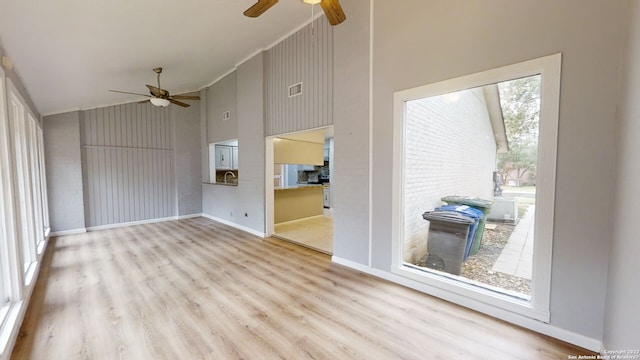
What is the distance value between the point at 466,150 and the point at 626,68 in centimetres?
183

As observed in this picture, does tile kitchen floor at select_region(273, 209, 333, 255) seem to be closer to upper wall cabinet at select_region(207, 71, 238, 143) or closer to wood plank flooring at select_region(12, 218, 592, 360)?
wood plank flooring at select_region(12, 218, 592, 360)

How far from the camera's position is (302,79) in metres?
4.41

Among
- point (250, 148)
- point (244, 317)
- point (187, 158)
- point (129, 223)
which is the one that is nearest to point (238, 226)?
point (250, 148)

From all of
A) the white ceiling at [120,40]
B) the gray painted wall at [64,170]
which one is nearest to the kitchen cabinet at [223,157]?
the white ceiling at [120,40]

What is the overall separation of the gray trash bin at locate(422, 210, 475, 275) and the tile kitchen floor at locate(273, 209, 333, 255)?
5.32ft

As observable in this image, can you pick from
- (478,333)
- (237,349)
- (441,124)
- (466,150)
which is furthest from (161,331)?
(466,150)

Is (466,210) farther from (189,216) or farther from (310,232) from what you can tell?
(189,216)

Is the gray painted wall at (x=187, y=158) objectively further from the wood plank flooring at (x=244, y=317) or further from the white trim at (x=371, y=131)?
the white trim at (x=371, y=131)

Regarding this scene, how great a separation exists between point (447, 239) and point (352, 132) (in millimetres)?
1832

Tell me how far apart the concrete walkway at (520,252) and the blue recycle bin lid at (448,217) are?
1.42ft

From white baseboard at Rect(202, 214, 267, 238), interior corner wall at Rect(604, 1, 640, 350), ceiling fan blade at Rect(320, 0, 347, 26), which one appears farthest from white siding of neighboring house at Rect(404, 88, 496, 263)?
white baseboard at Rect(202, 214, 267, 238)

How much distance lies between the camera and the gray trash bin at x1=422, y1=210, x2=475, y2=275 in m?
3.04

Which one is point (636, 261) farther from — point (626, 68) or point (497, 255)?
point (497, 255)

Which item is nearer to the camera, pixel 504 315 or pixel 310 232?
pixel 504 315
